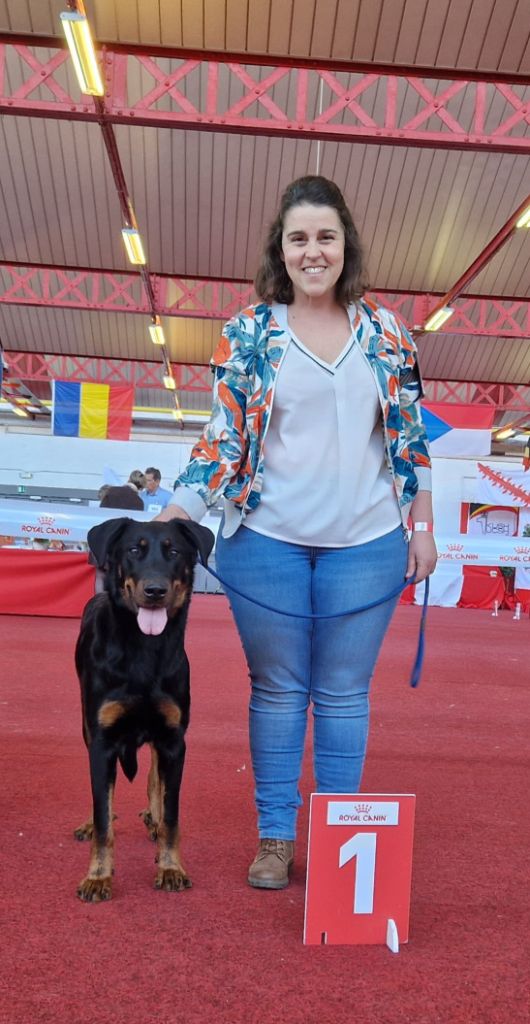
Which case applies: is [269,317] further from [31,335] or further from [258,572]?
[31,335]

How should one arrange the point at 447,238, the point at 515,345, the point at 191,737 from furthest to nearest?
1. the point at 515,345
2. the point at 447,238
3. the point at 191,737

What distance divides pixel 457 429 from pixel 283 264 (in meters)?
10.9

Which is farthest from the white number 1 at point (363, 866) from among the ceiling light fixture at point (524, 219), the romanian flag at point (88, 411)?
the romanian flag at point (88, 411)

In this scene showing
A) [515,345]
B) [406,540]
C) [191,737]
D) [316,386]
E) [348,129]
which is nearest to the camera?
[316,386]

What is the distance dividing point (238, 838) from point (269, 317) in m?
1.30

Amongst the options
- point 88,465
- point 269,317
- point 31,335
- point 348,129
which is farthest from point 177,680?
point 88,465

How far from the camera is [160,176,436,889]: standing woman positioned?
1.84 m

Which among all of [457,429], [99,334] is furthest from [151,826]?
[99,334]

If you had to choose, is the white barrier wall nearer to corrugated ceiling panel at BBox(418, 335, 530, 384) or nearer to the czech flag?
corrugated ceiling panel at BBox(418, 335, 530, 384)

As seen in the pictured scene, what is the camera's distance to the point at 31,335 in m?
15.6

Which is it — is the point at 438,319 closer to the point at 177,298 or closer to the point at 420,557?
the point at 177,298

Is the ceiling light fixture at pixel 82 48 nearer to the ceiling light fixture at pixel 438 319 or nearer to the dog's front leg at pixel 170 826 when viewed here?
the dog's front leg at pixel 170 826

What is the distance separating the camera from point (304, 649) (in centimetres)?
192

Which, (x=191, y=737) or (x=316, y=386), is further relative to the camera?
(x=191, y=737)
